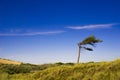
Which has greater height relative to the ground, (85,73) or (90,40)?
(90,40)

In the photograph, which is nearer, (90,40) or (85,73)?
(85,73)

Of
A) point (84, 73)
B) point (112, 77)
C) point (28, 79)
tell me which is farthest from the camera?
point (28, 79)

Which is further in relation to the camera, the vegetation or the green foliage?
the green foliage

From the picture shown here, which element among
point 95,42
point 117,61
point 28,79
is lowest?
point 28,79

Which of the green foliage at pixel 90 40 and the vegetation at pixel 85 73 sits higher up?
the green foliage at pixel 90 40

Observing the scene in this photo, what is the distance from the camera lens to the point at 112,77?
1385cm

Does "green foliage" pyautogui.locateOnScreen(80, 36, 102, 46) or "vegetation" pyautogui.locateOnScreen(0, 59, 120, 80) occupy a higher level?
"green foliage" pyautogui.locateOnScreen(80, 36, 102, 46)

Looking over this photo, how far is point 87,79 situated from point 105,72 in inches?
37.1

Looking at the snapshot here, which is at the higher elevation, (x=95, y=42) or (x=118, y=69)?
(x=95, y=42)

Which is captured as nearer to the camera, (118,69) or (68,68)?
(118,69)

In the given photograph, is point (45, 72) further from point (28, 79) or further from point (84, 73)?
point (84, 73)

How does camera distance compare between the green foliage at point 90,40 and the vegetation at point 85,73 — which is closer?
the vegetation at point 85,73

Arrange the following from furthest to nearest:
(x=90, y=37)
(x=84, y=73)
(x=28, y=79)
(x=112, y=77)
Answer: (x=90, y=37), (x=28, y=79), (x=84, y=73), (x=112, y=77)

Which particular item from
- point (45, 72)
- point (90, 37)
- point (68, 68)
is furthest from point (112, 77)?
point (90, 37)
